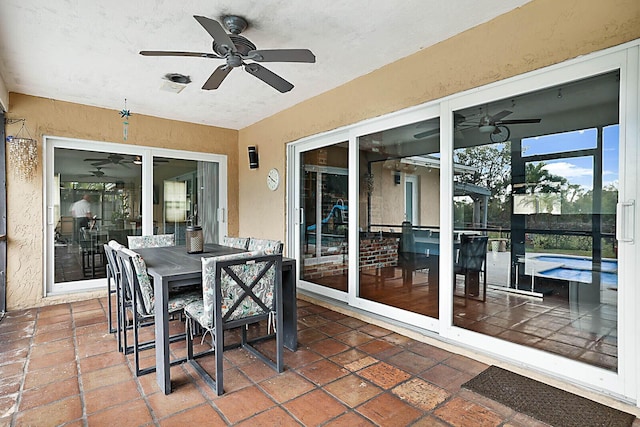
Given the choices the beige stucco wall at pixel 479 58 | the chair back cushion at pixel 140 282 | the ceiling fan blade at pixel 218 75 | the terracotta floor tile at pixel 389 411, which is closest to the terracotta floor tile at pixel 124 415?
the chair back cushion at pixel 140 282

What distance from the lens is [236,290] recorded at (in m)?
2.30

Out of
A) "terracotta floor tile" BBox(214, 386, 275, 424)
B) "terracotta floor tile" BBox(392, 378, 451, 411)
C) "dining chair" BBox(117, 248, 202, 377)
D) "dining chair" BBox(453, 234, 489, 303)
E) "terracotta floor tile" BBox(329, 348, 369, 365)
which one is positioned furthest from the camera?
"dining chair" BBox(453, 234, 489, 303)

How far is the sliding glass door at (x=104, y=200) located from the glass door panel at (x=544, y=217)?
13.7 ft

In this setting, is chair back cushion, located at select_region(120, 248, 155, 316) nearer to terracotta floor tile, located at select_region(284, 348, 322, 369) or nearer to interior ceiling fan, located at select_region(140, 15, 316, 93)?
terracotta floor tile, located at select_region(284, 348, 322, 369)

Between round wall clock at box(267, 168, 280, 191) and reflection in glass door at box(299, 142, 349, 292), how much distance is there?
382 mm

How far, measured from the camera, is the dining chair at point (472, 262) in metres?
2.99

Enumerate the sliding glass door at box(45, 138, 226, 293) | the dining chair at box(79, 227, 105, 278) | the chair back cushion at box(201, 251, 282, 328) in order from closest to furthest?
1. the chair back cushion at box(201, 251, 282, 328)
2. the sliding glass door at box(45, 138, 226, 293)
3. the dining chair at box(79, 227, 105, 278)

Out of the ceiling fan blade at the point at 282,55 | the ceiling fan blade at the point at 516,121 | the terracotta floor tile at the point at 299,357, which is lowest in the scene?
the terracotta floor tile at the point at 299,357

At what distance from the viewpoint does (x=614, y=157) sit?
6.95 ft

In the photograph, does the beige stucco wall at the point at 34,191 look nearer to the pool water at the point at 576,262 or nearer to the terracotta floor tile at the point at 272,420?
the terracotta floor tile at the point at 272,420

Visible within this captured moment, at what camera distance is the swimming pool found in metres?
2.24

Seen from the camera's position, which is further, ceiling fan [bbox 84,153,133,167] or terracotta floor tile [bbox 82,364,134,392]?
ceiling fan [bbox 84,153,133,167]

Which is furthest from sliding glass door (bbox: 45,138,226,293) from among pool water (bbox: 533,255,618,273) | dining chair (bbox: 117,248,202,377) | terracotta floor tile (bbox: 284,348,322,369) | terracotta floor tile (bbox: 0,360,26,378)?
pool water (bbox: 533,255,618,273)

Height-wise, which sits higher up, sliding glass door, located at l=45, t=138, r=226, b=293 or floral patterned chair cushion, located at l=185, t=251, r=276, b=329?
sliding glass door, located at l=45, t=138, r=226, b=293
